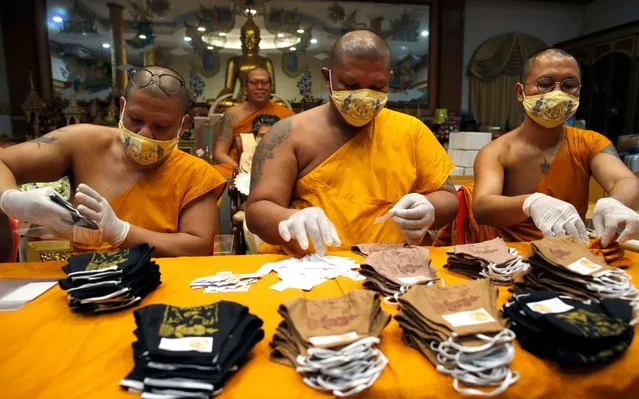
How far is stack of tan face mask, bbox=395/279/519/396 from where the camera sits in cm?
85

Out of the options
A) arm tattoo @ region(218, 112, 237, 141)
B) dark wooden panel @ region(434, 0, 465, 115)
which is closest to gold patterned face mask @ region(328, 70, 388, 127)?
arm tattoo @ region(218, 112, 237, 141)

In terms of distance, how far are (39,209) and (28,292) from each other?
275mm

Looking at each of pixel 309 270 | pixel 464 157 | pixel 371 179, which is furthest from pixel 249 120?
pixel 309 270

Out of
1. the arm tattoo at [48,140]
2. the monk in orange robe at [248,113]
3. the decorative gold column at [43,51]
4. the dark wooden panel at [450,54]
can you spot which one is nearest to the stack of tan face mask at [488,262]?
the arm tattoo at [48,140]

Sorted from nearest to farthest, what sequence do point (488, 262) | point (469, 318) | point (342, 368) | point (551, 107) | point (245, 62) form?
point (342, 368) < point (469, 318) < point (488, 262) < point (551, 107) < point (245, 62)

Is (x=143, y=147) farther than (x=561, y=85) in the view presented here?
No

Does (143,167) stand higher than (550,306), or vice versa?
(143,167)

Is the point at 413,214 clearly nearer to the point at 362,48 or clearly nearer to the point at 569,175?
the point at 362,48

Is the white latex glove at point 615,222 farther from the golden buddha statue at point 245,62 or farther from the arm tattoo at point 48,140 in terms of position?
the golden buddha statue at point 245,62

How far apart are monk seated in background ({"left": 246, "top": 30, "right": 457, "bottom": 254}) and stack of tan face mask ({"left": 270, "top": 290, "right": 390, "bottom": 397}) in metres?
0.76

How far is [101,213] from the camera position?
1.51 metres

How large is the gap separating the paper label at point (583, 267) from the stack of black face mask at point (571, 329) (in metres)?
0.16

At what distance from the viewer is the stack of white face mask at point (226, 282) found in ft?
4.34

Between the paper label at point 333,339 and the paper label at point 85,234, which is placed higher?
the paper label at point 85,234
